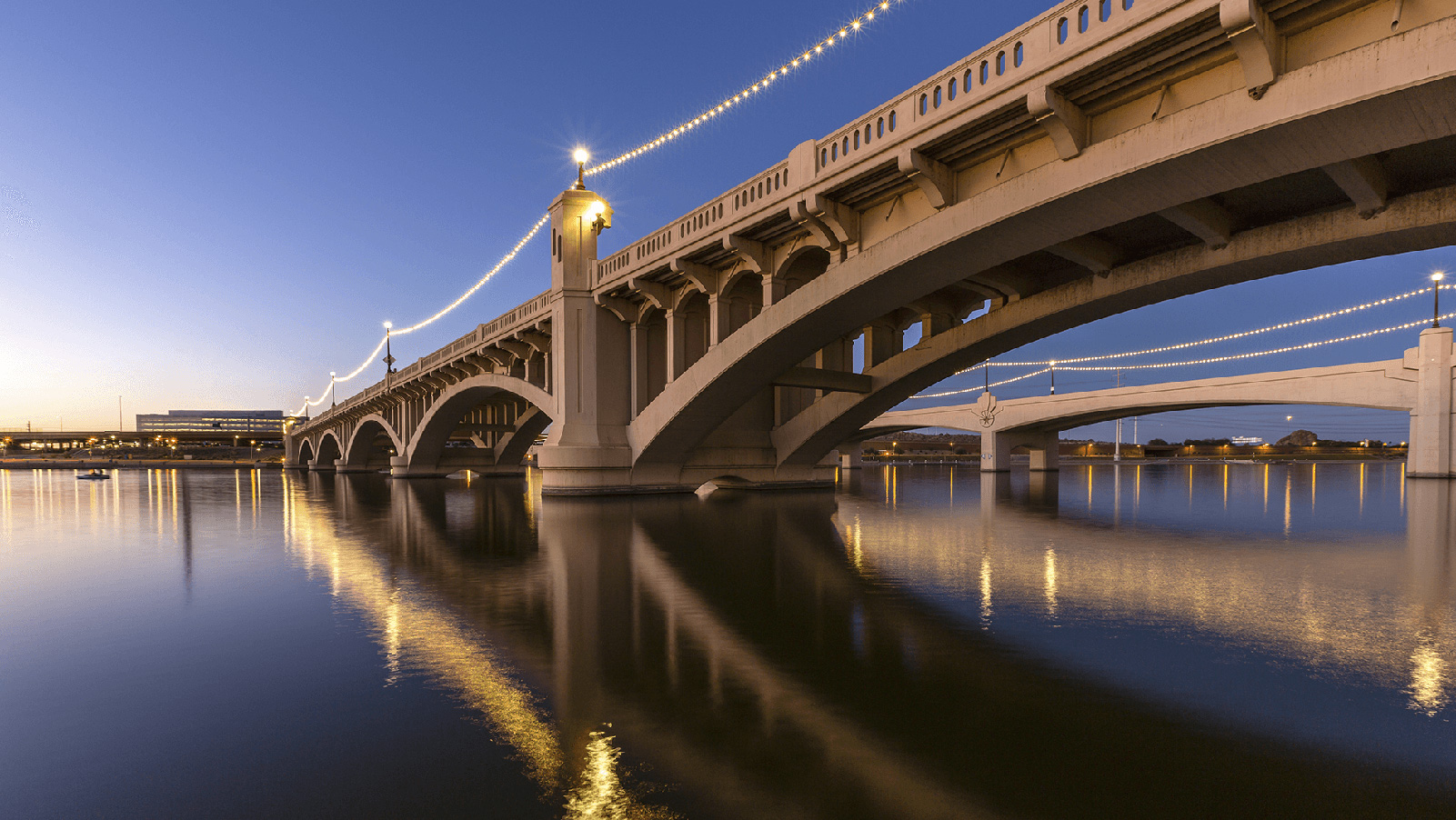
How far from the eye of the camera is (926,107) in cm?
1262

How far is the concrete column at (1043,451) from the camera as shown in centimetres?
5741

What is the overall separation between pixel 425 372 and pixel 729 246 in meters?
27.6

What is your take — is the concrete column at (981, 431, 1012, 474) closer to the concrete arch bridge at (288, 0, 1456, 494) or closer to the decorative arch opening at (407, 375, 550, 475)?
the concrete arch bridge at (288, 0, 1456, 494)

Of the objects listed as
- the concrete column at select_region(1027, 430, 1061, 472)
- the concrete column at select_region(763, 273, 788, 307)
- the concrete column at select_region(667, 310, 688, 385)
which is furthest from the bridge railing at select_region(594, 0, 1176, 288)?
the concrete column at select_region(1027, 430, 1061, 472)

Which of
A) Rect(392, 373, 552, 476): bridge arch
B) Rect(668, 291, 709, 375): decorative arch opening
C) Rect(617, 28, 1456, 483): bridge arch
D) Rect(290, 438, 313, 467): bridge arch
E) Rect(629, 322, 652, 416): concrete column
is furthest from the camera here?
Rect(290, 438, 313, 467): bridge arch

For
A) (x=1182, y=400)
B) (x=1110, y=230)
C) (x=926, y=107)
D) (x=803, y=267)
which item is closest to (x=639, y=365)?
(x=803, y=267)

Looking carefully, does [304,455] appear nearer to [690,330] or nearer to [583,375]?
[583,375]

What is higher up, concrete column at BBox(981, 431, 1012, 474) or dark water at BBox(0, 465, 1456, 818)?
dark water at BBox(0, 465, 1456, 818)

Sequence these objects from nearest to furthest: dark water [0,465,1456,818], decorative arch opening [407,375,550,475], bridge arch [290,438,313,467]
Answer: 1. dark water [0,465,1456,818]
2. decorative arch opening [407,375,550,475]
3. bridge arch [290,438,313,467]

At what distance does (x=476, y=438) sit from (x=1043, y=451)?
45219mm

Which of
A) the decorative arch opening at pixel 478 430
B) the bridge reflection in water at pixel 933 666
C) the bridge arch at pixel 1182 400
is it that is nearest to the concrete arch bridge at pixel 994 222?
the bridge reflection in water at pixel 933 666

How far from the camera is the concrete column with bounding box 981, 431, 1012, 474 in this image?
54.2 metres

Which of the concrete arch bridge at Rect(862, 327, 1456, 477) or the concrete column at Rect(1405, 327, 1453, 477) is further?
the concrete arch bridge at Rect(862, 327, 1456, 477)

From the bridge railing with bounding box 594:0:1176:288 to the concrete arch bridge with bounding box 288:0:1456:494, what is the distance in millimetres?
47
